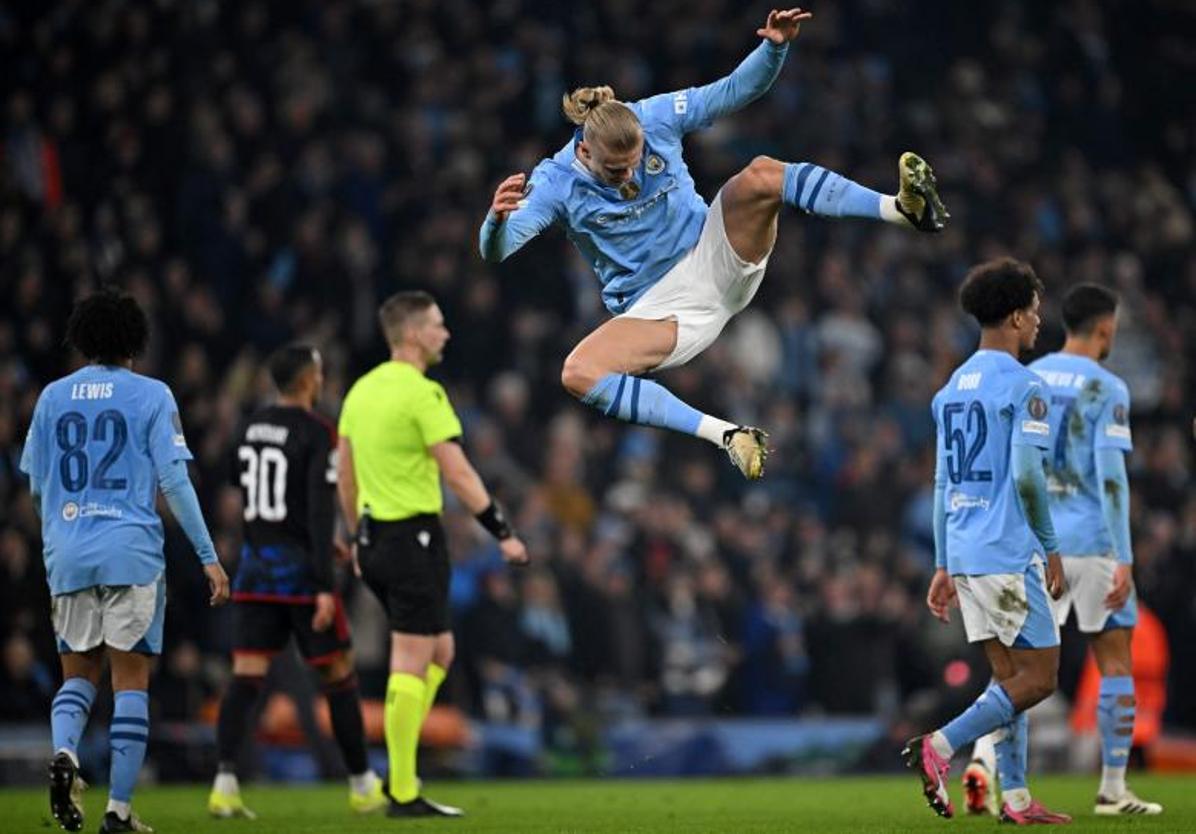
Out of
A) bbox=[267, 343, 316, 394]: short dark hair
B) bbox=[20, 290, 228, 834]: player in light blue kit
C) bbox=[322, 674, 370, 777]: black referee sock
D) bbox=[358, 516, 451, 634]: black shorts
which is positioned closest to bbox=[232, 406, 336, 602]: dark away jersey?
bbox=[267, 343, 316, 394]: short dark hair

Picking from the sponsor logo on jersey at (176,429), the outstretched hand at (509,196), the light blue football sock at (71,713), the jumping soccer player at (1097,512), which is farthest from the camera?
the jumping soccer player at (1097,512)

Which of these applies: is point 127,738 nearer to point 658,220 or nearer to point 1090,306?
point 658,220

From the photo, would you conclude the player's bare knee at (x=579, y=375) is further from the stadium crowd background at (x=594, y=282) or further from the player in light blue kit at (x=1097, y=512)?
the stadium crowd background at (x=594, y=282)

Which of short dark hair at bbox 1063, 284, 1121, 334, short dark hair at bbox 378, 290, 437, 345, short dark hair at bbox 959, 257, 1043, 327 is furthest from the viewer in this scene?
short dark hair at bbox 378, 290, 437, 345

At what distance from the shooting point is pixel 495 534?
10.9m

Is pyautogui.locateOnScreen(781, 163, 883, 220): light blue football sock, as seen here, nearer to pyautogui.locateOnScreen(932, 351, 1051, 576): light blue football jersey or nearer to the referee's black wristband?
pyautogui.locateOnScreen(932, 351, 1051, 576): light blue football jersey

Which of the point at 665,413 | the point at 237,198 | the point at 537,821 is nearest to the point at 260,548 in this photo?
the point at 537,821

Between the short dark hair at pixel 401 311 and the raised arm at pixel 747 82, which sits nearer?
the raised arm at pixel 747 82

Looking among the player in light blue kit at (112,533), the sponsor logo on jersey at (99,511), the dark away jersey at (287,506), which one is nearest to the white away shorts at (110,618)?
the player in light blue kit at (112,533)

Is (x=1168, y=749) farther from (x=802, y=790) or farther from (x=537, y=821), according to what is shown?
(x=537, y=821)

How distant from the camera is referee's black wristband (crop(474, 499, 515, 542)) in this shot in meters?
10.8

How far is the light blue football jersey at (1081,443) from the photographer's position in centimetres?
1022

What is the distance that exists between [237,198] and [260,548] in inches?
288

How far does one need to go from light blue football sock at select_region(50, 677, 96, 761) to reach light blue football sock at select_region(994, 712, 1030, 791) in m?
4.18
